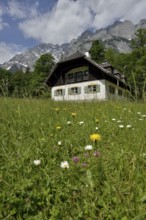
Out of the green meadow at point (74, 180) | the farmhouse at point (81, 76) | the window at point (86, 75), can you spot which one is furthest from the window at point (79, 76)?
the green meadow at point (74, 180)

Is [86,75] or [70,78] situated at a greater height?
[86,75]

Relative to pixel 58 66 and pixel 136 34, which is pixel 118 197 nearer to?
pixel 58 66

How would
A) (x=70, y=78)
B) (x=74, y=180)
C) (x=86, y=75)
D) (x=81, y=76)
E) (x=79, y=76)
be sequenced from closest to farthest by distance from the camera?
(x=74, y=180) → (x=86, y=75) → (x=81, y=76) → (x=79, y=76) → (x=70, y=78)

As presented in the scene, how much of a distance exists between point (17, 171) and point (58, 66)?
3270cm

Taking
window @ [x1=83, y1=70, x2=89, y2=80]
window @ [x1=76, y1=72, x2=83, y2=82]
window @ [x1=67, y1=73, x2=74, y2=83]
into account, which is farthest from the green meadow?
window @ [x1=67, y1=73, x2=74, y2=83]

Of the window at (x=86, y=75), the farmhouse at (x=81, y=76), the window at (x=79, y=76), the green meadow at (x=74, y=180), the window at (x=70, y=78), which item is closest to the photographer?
the green meadow at (x=74, y=180)

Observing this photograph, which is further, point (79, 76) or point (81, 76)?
point (79, 76)

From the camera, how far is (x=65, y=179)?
1929mm

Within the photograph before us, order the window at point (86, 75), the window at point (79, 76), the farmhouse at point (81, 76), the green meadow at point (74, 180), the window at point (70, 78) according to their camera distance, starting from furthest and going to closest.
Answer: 1. the window at point (70, 78)
2. the window at point (79, 76)
3. the window at point (86, 75)
4. the farmhouse at point (81, 76)
5. the green meadow at point (74, 180)

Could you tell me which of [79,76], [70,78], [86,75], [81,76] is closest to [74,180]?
[86,75]

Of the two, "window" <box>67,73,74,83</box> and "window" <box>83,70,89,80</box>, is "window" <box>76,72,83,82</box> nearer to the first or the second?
"window" <box>83,70,89,80</box>

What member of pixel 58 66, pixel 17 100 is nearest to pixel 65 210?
pixel 17 100

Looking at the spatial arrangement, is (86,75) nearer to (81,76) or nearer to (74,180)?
(81,76)

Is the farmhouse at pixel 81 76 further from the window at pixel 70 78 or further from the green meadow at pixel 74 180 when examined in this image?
the green meadow at pixel 74 180
